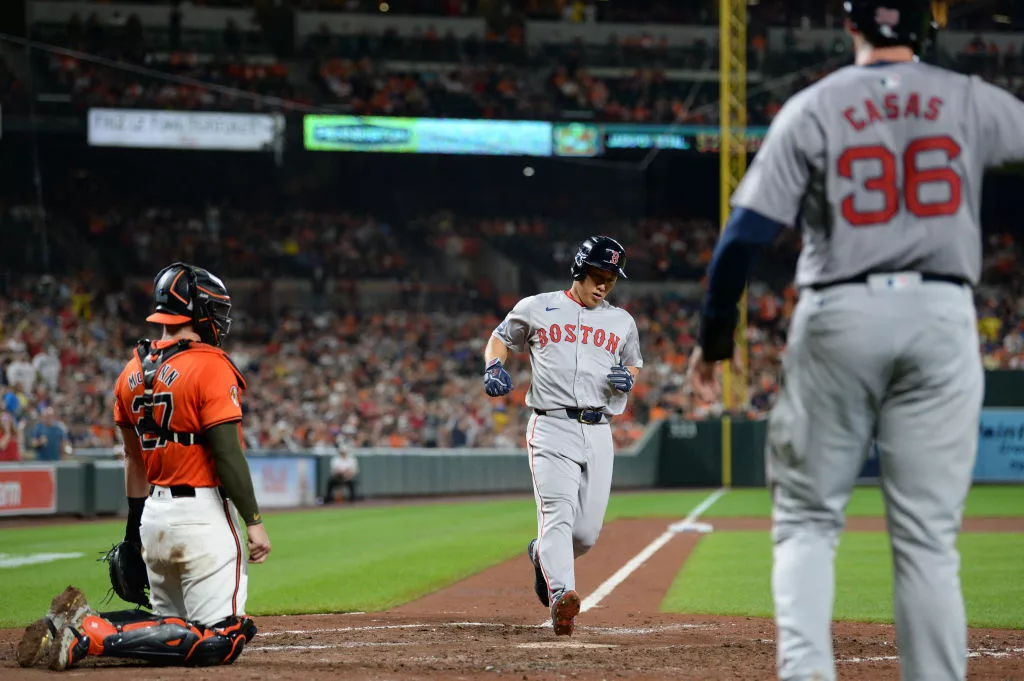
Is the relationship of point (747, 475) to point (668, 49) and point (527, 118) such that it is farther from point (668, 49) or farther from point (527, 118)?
point (668, 49)

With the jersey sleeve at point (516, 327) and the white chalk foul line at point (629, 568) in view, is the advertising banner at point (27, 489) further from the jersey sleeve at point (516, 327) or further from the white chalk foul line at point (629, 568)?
the jersey sleeve at point (516, 327)

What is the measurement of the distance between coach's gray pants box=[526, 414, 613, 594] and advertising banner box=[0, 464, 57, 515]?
42.4 ft

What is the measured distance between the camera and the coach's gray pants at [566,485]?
6.27m

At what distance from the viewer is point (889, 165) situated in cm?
319

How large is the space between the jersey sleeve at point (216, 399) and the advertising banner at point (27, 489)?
13.5m

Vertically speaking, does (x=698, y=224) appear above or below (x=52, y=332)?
above

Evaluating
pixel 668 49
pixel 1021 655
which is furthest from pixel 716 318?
pixel 668 49

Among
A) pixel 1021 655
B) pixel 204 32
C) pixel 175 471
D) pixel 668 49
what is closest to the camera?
pixel 175 471

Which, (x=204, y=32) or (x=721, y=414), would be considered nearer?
(x=721, y=414)

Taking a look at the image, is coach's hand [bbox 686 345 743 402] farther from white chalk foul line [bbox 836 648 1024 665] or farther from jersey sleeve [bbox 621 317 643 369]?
jersey sleeve [bbox 621 317 643 369]

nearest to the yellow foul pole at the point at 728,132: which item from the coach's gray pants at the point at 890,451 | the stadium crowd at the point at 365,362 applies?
the stadium crowd at the point at 365,362

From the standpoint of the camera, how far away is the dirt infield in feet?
16.5

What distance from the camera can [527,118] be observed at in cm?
3047

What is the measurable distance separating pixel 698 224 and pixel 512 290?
21.8 ft
